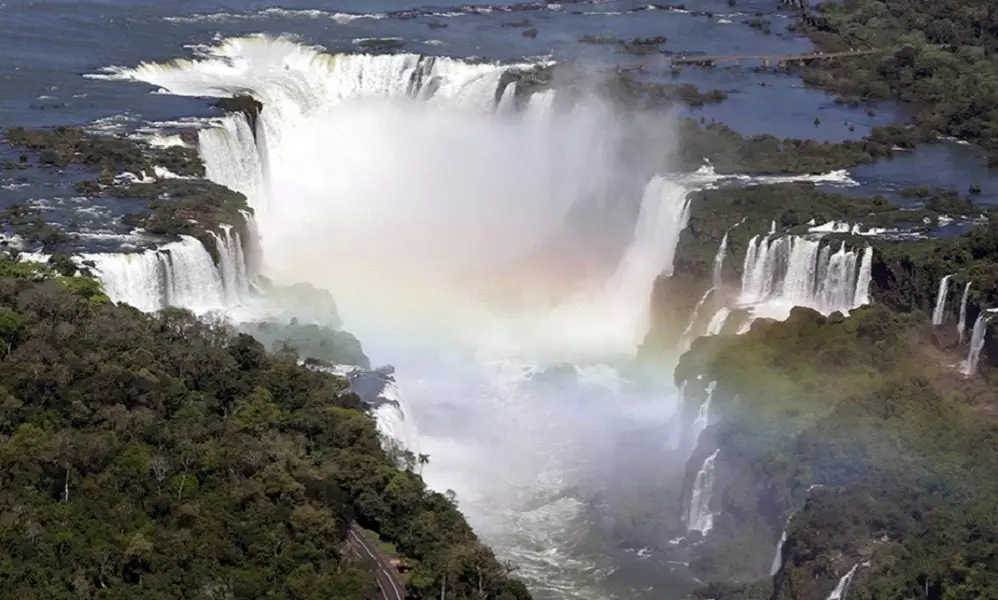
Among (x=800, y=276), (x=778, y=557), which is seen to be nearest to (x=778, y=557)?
(x=778, y=557)

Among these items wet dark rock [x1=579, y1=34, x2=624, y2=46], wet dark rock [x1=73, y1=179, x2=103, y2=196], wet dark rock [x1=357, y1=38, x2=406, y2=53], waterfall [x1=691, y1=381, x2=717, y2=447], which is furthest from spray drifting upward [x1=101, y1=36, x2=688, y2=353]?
wet dark rock [x1=579, y1=34, x2=624, y2=46]

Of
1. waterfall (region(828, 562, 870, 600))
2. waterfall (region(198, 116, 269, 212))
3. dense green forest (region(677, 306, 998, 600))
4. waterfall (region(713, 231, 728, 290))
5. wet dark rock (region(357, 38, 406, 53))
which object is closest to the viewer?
dense green forest (region(677, 306, 998, 600))

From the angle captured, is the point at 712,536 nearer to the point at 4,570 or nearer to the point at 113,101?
the point at 4,570

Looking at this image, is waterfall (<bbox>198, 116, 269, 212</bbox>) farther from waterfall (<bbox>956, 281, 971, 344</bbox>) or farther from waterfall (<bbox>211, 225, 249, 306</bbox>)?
waterfall (<bbox>956, 281, 971, 344</bbox>)

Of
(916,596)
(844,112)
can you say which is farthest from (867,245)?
(844,112)

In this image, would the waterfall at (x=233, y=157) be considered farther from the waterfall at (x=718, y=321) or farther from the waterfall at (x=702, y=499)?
the waterfall at (x=702, y=499)

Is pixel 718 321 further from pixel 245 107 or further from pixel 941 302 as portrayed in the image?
pixel 245 107
